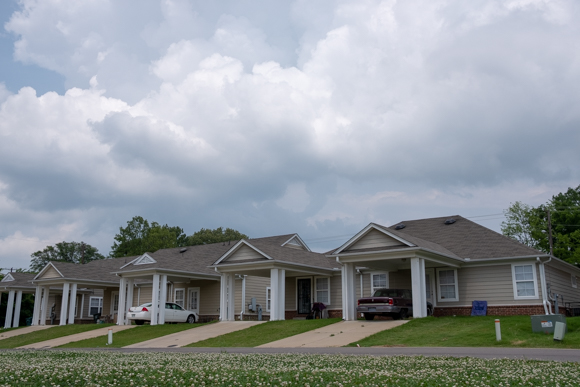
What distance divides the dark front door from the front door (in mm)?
8464

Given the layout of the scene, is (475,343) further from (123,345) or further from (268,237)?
(268,237)

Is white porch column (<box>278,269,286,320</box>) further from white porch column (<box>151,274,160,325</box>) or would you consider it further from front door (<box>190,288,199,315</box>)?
front door (<box>190,288,199,315</box>)

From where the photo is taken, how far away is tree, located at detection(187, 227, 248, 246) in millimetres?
75312

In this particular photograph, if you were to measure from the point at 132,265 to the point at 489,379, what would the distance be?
29400mm

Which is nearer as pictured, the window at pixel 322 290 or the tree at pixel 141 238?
the window at pixel 322 290

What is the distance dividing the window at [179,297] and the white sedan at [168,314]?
119 inches

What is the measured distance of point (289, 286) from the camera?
33.2 meters

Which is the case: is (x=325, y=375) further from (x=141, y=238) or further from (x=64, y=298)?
(x=141, y=238)

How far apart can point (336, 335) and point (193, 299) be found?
61.7ft

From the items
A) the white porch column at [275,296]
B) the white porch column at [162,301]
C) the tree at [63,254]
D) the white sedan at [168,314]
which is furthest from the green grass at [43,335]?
the tree at [63,254]

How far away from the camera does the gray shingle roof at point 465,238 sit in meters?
25.8

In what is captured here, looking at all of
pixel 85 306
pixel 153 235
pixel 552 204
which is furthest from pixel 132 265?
pixel 552 204

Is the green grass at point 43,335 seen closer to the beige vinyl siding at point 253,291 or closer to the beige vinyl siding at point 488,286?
the beige vinyl siding at point 253,291

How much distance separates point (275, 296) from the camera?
28.0 meters
